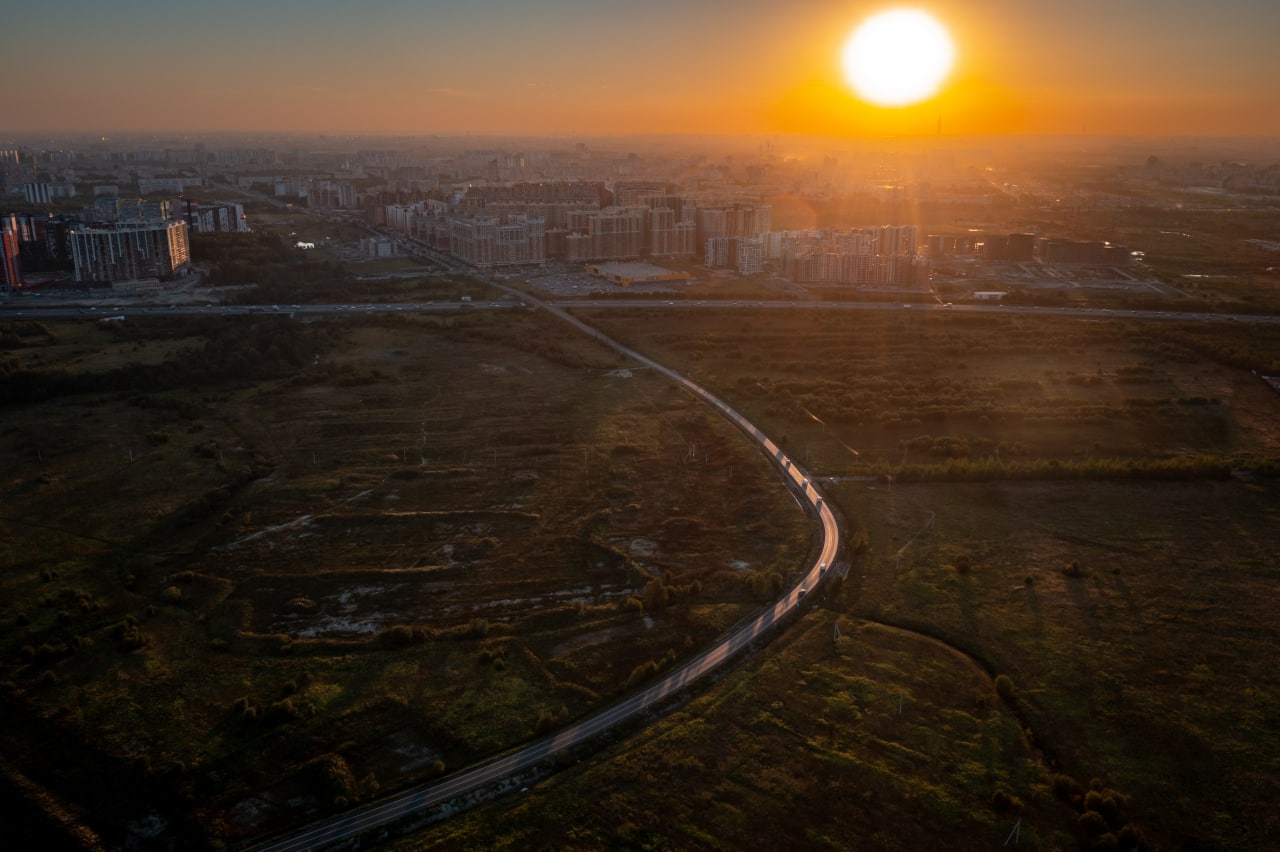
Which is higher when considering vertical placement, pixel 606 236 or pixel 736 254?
pixel 606 236

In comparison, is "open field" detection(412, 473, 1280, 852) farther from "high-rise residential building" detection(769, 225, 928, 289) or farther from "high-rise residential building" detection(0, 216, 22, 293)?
"high-rise residential building" detection(0, 216, 22, 293)

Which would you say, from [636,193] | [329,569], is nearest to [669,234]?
[636,193]

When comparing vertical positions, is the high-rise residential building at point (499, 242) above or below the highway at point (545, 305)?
above

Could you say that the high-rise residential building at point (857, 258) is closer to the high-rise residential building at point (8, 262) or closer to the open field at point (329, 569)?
the open field at point (329, 569)

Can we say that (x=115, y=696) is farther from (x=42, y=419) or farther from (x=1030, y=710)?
(x=42, y=419)

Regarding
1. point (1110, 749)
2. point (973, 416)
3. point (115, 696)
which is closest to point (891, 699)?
point (1110, 749)

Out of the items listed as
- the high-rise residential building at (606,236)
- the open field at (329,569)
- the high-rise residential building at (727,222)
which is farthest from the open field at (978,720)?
the high-rise residential building at (727,222)

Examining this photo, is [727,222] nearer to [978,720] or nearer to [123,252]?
[123,252]
